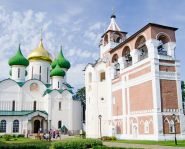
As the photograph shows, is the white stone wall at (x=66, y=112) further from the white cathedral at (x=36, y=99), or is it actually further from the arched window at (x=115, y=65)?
the arched window at (x=115, y=65)

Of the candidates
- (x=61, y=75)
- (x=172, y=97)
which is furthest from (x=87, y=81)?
(x=172, y=97)

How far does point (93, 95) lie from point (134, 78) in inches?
317

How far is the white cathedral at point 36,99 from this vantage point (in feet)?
125

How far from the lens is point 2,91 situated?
Result: 40062 millimetres

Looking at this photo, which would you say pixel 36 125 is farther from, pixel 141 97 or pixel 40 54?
pixel 141 97

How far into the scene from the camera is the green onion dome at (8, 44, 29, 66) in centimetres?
4188

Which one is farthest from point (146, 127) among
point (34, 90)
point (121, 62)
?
point (34, 90)

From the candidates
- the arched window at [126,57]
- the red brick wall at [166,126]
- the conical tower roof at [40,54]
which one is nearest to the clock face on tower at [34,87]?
the conical tower roof at [40,54]

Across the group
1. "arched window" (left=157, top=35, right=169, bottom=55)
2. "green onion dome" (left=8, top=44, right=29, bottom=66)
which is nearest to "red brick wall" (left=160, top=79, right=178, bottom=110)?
"arched window" (left=157, top=35, right=169, bottom=55)

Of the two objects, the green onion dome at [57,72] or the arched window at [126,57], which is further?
the green onion dome at [57,72]

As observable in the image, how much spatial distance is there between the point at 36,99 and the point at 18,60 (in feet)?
22.2

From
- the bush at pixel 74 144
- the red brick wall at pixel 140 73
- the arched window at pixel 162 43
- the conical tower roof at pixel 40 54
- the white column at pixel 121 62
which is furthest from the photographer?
the conical tower roof at pixel 40 54

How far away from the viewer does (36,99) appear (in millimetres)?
41750

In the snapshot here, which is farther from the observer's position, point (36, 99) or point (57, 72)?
point (57, 72)
